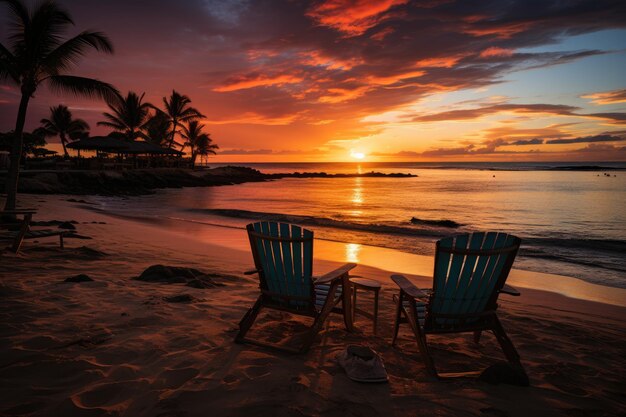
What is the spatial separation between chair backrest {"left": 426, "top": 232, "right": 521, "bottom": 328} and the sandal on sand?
1.93 ft

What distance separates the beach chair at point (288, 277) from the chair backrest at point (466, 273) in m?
0.92

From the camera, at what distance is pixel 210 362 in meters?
3.00

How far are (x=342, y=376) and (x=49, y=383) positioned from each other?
2.10 m

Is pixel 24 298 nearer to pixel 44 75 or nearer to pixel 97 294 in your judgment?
pixel 97 294

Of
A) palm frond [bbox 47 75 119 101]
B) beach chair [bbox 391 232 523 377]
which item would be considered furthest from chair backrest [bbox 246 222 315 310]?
palm frond [bbox 47 75 119 101]

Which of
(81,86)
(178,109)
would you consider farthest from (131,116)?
(81,86)

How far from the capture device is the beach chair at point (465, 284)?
10.1ft

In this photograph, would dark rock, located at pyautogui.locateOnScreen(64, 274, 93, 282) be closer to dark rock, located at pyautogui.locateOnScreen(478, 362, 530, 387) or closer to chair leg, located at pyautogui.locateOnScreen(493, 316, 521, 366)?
dark rock, located at pyautogui.locateOnScreen(478, 362, 530, 387)

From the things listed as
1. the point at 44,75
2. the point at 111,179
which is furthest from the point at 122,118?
the point at 44,75

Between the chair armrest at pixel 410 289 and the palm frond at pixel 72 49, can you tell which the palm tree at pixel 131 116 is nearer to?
the palm frond at pixel 72 49

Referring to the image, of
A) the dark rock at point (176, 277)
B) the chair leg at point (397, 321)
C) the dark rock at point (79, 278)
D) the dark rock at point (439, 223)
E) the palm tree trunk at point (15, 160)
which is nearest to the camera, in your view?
the chair leg at point (397, 321)

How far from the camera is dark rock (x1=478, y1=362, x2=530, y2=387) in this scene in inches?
112

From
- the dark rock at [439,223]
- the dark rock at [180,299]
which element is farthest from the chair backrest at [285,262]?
the dark rock at [439,223]

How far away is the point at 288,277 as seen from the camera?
3.41 metres
